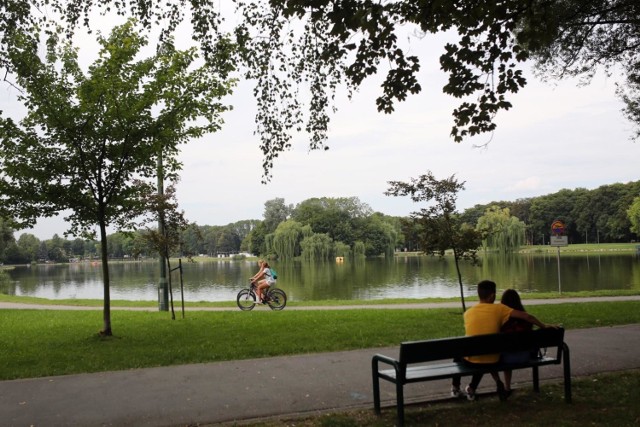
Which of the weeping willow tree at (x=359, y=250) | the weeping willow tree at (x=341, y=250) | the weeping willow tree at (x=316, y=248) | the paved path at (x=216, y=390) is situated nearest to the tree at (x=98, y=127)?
the paved path at (x=216, y=390)

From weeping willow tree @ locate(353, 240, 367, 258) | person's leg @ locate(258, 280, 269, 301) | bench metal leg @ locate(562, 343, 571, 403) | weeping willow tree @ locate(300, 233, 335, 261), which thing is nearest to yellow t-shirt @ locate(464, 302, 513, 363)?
bench metal leg @ locate(562, 343, 571, 403)

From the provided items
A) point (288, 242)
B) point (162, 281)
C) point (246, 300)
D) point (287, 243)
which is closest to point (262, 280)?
point (246, 300)

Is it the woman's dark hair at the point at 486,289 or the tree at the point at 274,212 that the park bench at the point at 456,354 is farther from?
the tree at the point at 274,212

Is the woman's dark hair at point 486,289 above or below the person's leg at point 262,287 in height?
above

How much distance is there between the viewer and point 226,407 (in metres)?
5.21

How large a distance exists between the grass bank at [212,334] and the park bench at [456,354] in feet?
10.1

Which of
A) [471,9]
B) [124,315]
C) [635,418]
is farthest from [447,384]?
[124,315]

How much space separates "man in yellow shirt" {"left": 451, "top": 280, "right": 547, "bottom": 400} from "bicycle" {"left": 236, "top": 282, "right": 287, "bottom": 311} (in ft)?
36.4

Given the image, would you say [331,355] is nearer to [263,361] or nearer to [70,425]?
[263,361]

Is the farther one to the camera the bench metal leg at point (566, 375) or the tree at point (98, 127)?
the tree at point (98, 127)

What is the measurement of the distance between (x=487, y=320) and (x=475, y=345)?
0.41 meters

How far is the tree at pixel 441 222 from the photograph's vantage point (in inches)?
464

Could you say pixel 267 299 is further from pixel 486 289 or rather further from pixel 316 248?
pixel 316 248

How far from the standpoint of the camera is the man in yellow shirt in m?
5.07
